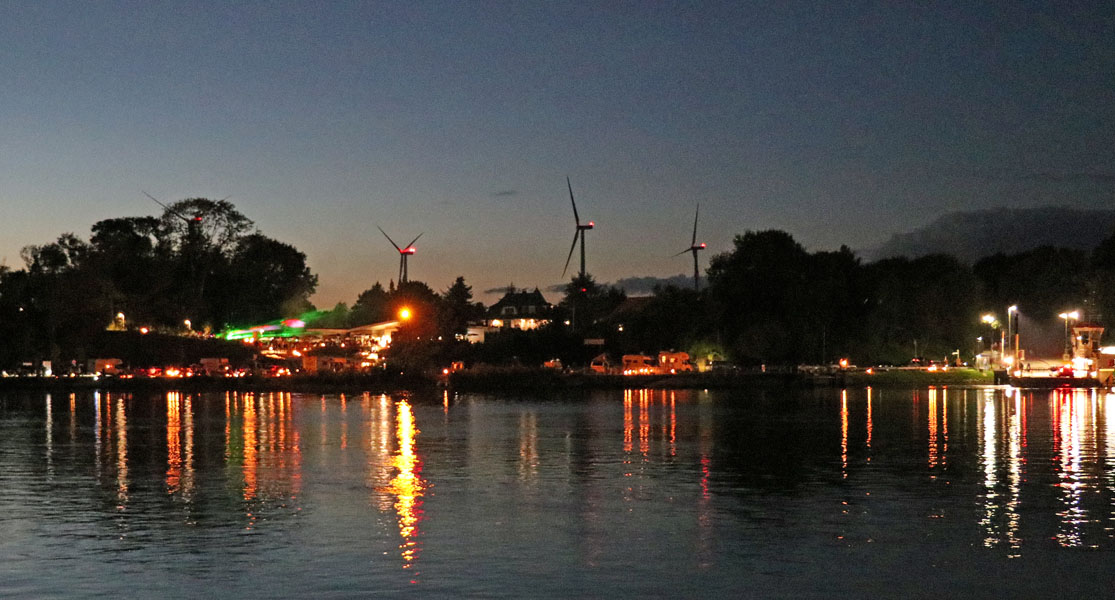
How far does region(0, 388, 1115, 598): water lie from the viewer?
60.0 ft

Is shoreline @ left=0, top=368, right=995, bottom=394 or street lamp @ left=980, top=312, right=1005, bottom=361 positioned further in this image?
street lamp @ left=980, top=312, right=1005, bottom=361

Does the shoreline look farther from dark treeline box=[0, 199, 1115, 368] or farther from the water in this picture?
the water

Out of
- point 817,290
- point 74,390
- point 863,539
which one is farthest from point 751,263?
point 863,539

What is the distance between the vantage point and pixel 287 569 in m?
19.0

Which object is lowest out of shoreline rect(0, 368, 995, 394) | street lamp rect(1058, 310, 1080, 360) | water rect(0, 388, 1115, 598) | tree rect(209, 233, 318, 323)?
shoreline rect(0, 368, 995, 394)

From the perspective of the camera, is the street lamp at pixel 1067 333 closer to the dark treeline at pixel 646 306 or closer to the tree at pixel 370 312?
the dark treeline at pixel 646 306

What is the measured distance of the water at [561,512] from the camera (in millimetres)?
18297

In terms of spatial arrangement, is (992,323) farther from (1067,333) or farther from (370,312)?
(370,312)

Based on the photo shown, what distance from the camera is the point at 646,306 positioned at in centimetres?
13875

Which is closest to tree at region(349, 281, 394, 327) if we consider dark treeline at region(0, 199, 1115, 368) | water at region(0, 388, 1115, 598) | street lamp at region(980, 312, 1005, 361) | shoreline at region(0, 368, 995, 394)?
dark treeline at region(0, 199, 1115, 368)

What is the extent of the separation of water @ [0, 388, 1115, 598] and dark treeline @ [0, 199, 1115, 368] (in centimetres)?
6516

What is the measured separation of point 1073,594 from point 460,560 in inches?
375

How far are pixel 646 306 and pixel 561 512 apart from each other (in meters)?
114

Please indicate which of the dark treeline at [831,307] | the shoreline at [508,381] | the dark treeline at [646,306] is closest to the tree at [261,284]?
the dark treeline at [646,306]
